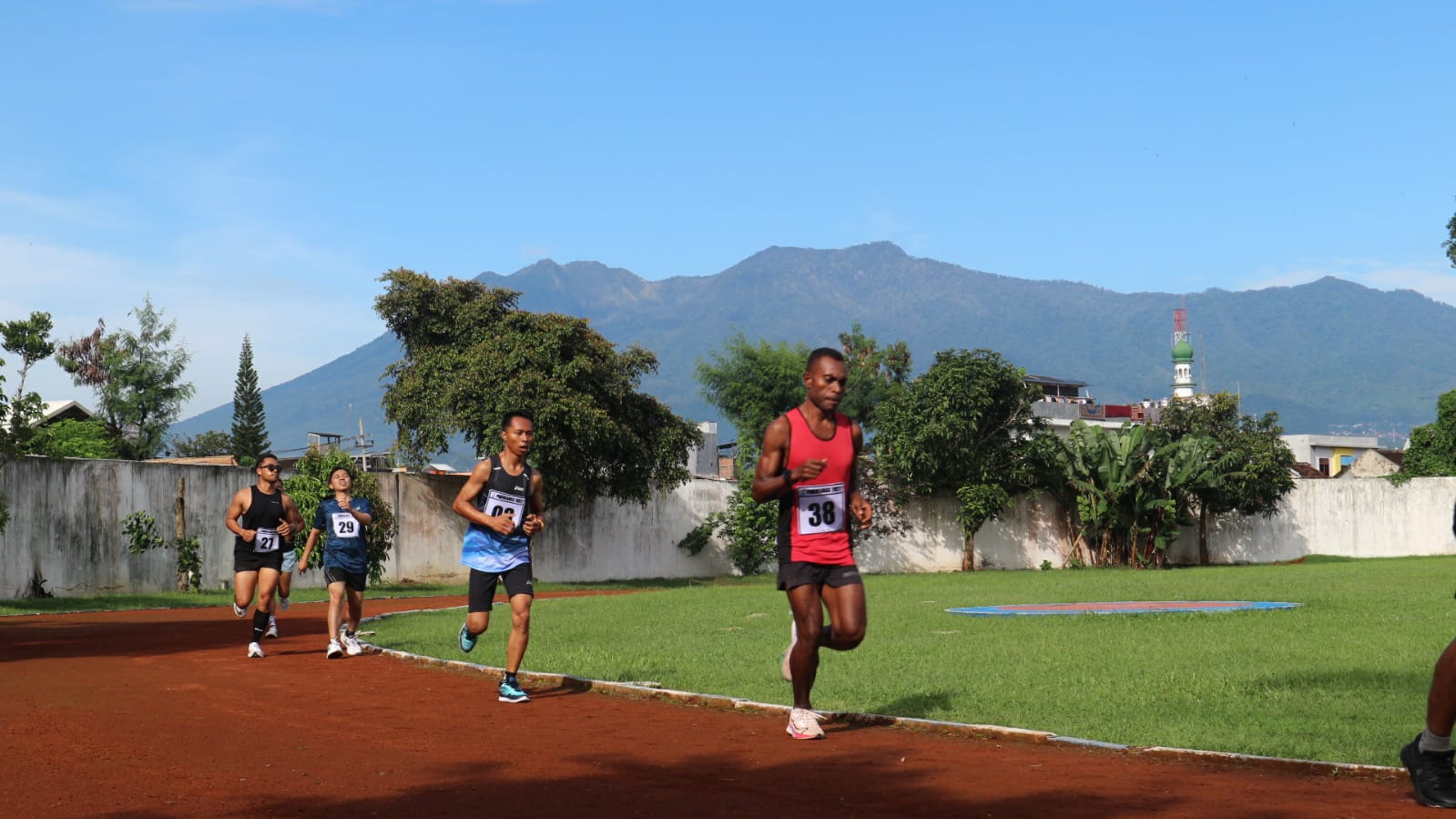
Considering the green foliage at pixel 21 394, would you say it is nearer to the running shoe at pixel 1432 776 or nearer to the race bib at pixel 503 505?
the race bib at pixel 503 505

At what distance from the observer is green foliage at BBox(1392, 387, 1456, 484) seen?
61.3 metres

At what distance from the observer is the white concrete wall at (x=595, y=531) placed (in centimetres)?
2678

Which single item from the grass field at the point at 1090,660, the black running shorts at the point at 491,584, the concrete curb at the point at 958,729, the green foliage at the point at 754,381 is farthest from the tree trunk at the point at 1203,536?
the black running shorts at the point at 491,584

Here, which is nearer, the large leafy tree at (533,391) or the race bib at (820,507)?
the race bib at (820,507)

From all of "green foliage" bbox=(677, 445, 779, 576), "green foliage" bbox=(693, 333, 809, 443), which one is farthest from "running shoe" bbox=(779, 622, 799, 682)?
"green foliage" bbox=(693, 333, 809, 443)

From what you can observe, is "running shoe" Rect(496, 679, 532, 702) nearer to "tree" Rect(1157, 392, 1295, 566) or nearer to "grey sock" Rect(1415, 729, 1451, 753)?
"grey sock" Rect(1415, 729, 1451, 753)

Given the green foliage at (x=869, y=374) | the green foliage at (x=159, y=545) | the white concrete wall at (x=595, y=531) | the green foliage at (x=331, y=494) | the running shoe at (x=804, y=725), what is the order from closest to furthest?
the running shoe at (x=804, y=725) → the white concrete wall at (x=595, y=531) → the green foliage at (x=159, y=545) → the green foliage at (x=331, y=494) → the green foliage at (x=869, y=374)

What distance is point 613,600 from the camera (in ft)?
83.5

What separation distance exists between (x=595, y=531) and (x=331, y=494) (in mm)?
12037

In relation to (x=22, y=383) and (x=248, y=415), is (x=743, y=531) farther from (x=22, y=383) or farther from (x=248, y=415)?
(x=248, y=415)

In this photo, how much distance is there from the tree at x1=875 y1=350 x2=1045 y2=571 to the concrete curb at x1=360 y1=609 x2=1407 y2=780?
92.5 feet

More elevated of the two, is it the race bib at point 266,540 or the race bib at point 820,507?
the race bib at point 820,507

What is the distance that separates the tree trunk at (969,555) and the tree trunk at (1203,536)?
6.63 meters

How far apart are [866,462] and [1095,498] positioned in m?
6.78
